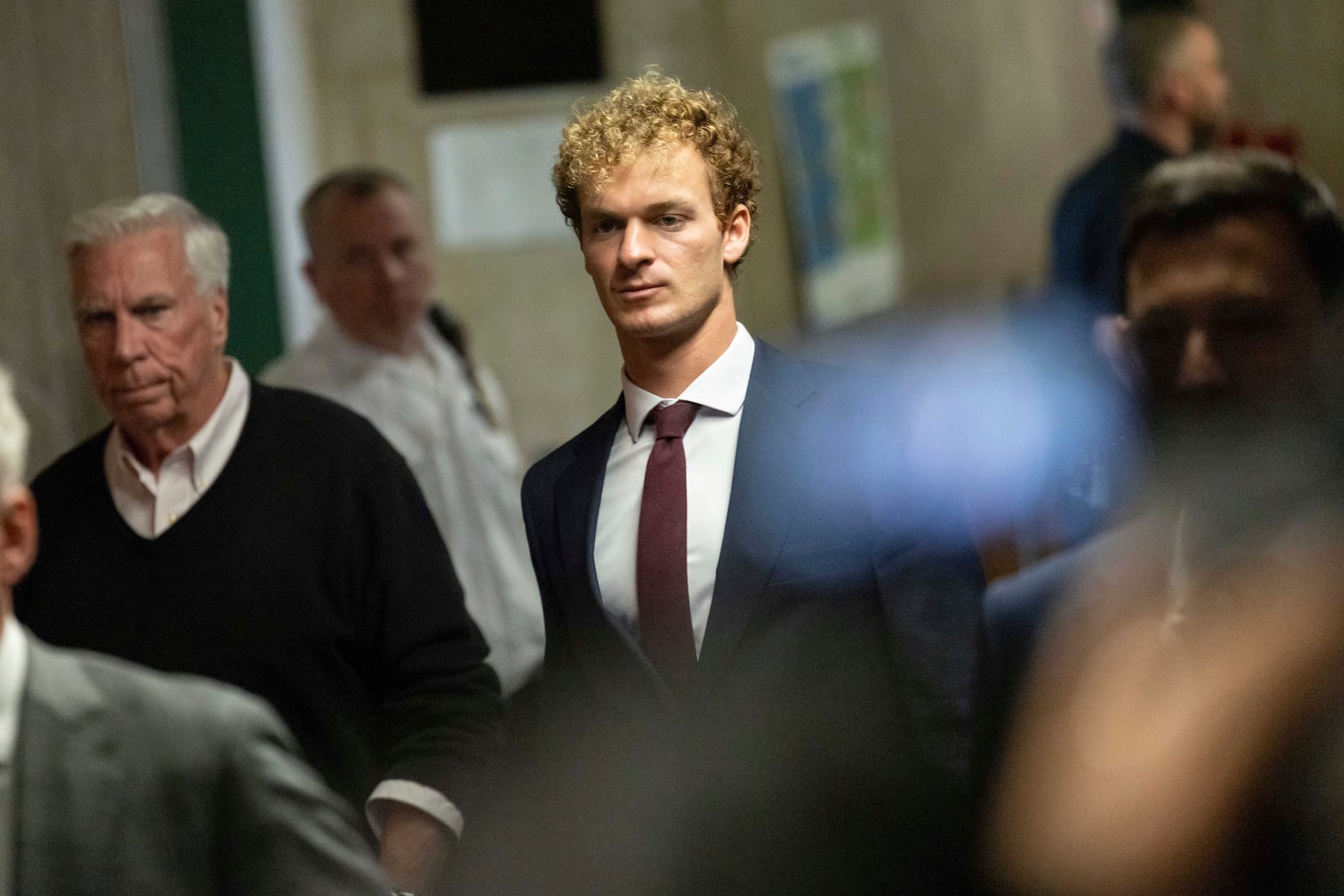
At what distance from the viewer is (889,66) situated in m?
3.27

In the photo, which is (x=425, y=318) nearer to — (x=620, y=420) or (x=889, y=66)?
(x=620, y=420)

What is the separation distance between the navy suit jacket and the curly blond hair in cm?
14

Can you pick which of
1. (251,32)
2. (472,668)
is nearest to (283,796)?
(472,668)

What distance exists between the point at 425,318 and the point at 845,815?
1.25 meters

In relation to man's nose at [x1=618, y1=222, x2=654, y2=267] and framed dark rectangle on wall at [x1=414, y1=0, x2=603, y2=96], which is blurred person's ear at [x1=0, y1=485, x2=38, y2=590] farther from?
framed dark rectangle on wall at [x1=414, y1=0, x2=603, y2=96]

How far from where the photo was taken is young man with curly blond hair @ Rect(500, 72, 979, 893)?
1.12 m

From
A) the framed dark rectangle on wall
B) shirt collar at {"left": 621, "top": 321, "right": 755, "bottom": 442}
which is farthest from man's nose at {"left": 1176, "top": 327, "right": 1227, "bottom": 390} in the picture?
the framed dark rectangle on wall

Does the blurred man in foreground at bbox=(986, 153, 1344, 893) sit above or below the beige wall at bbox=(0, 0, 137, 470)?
below

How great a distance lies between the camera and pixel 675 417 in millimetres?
1151

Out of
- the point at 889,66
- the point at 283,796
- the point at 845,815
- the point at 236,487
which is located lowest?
the point at 845,815

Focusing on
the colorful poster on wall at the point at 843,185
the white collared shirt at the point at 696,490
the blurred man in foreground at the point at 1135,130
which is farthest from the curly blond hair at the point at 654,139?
the colorful poster on wall at the point at 843,185

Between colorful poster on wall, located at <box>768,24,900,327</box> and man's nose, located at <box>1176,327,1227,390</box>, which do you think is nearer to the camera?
man's nose, located at <box>1176,327,1227,390</box>

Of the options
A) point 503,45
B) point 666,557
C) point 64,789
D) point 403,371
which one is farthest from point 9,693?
point 503,45

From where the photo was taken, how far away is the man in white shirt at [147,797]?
0.85 meters
